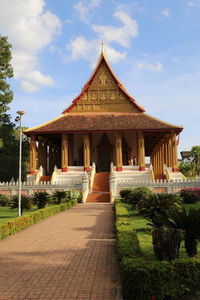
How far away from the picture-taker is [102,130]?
32188 mm

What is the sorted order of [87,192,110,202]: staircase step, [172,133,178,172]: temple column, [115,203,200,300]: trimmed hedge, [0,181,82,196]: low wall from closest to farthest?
[115,203,200,300]: trimmed hedge
[87,192,110,202]: staircase step
[0,181,82,196]: low wall
[172,133,178,172]: temple column

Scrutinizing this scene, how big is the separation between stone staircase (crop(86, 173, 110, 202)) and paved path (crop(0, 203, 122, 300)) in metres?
14.6

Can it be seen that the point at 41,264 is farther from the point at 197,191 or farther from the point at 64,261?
the point at 197,191

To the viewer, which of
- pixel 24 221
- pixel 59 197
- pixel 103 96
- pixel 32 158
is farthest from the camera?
pixel 103 96

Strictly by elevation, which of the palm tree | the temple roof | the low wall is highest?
the temple roof

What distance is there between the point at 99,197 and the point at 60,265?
20.1 metres

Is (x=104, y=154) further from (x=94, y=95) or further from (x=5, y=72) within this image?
(x=5, y=72)

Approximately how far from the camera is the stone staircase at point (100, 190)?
88.3 feet

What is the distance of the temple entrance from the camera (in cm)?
3753

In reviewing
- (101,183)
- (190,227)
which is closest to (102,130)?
(101,183)

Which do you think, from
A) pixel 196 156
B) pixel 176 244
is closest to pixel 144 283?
pixel 176 244

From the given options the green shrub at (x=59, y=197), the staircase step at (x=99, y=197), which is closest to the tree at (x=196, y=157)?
the staircase step at (x=99, y=197)

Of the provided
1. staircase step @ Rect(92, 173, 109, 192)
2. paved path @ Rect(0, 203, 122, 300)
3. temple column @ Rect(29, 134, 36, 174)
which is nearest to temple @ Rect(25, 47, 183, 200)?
temple column @ Rect(29, 134, 36, 174)

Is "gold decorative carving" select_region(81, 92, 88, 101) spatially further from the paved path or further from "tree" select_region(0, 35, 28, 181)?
the paved path
